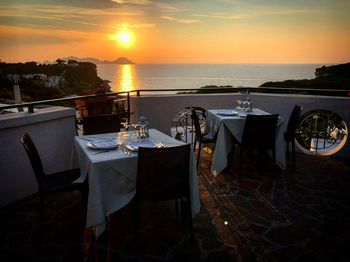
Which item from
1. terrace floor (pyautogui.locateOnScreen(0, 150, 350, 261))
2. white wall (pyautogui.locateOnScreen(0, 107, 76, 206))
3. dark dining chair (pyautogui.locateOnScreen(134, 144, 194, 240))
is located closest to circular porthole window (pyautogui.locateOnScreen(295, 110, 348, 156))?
terrace floor (pyautogui.locateOnScreen(0, 150, 350, 261))

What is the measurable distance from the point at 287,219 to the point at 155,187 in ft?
5.03

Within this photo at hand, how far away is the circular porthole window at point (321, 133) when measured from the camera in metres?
5.32

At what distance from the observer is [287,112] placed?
5441 mm

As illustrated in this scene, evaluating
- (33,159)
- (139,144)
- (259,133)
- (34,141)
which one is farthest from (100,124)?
(259,133)

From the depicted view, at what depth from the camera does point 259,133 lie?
392 cm

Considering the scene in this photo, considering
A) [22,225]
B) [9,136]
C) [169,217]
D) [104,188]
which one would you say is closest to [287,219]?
[169,217]

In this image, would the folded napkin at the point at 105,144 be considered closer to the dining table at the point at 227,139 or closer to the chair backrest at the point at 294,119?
the dining table at the point at 227,139

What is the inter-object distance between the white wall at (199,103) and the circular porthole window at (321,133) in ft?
1.44

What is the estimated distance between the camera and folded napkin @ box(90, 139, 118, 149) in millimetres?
2670

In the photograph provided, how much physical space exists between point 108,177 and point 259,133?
2.35 metres

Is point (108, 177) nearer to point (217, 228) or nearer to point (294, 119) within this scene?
point (217, 228)

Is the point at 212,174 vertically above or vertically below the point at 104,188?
below

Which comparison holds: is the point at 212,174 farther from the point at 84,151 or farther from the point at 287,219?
the point at 84,151

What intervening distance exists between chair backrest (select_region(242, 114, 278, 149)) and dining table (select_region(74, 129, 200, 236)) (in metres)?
1.53
